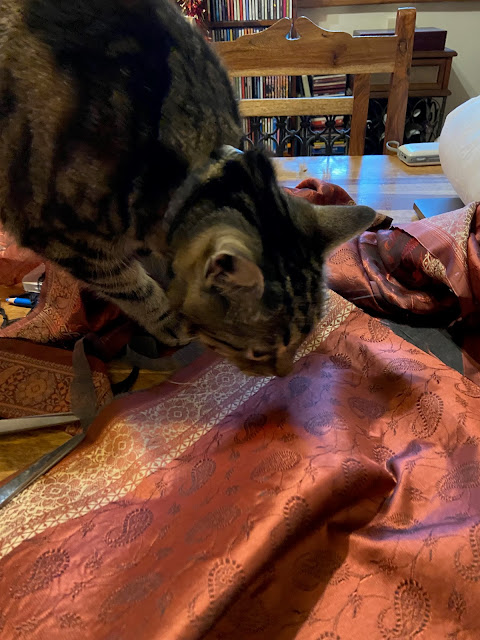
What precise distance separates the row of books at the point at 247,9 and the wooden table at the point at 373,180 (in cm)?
153

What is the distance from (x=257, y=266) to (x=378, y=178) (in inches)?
51.0

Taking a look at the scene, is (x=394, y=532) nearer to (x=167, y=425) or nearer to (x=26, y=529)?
(x=167, y=425)

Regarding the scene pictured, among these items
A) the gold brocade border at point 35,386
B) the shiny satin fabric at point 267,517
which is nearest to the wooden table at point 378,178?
the shiny satin fabric at point 267,517

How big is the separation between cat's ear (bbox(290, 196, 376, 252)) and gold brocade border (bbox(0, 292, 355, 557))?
21cm

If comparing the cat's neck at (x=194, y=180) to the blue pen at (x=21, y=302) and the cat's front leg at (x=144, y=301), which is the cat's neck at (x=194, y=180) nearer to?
the cat's front leg at (x=144, y=301)

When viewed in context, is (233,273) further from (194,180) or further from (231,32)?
(231,32)

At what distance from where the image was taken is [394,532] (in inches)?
26.9

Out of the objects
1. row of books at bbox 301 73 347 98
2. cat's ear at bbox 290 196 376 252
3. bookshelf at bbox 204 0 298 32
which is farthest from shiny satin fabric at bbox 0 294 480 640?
bookshelf at bbox 204 0 298 32

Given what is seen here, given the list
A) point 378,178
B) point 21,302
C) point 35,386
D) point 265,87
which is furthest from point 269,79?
point 35,386

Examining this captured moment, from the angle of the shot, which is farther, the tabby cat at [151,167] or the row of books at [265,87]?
the row of books at [265,87]

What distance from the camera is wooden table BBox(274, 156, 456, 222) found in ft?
5.16

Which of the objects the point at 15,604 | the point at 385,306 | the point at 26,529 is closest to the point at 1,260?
the point at 26,529

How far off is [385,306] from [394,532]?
544 mm

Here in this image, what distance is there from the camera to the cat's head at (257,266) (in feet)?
2.41
